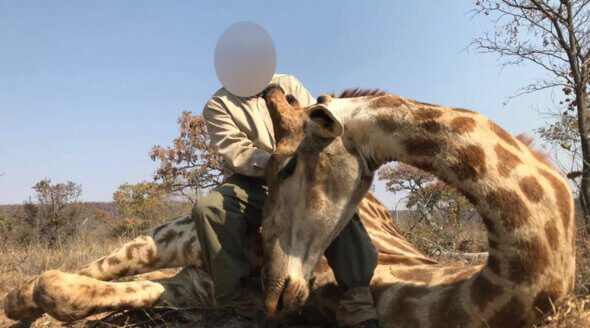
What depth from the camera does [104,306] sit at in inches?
133

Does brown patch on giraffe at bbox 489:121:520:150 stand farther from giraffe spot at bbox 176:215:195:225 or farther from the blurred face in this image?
giraffe spot at bbox 176:215:195:225

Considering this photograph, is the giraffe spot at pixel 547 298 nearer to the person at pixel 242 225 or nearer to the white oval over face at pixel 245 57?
the person at pixel 242 225

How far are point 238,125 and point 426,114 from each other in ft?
5.18

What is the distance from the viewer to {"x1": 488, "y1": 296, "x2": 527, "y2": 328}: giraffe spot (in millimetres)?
2129

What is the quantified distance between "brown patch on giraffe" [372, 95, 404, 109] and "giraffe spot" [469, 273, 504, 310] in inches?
36.8

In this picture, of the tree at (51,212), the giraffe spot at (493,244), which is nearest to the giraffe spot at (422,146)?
the giraffe spot at (493,244)

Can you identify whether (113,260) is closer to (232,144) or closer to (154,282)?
(154,282)

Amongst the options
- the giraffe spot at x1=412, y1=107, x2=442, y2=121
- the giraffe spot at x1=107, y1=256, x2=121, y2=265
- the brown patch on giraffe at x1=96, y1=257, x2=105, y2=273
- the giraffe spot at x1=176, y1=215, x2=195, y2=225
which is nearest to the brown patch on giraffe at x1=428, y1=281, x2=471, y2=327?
the giraffe spot at x1=412, y1=107, x2=442, y2=121

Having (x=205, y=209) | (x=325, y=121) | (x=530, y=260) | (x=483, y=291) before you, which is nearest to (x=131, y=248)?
(x=205, y=209)

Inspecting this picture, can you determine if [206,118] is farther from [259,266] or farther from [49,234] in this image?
[49,234]

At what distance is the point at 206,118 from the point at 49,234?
A: 488 inches

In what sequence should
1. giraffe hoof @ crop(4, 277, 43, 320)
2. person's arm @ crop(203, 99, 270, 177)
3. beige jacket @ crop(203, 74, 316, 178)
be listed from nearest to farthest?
1. person's arm @ crop(203, 99, 270, 177)
2. beige jacket @ crop(203, 74, 316, 178)
3. giraffe hoof @ crop(4, 277, 43, 320)

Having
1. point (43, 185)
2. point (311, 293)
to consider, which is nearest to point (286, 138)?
point (311, 293)

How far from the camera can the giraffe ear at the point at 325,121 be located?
8.04 feet
